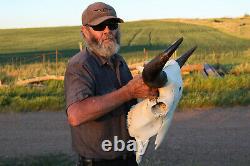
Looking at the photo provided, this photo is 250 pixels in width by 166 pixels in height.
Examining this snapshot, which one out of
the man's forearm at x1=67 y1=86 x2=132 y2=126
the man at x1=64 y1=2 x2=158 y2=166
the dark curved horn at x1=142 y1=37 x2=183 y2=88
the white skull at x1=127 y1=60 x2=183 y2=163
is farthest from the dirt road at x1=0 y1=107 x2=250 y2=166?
the dark curved horn at x1=142 y1=37 x2=183 y2=88

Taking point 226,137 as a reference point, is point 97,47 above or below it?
above

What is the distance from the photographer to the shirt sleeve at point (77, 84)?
283cm

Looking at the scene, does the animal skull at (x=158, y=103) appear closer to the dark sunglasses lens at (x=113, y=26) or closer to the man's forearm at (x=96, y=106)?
the man's forearm at (x=96, y=106)

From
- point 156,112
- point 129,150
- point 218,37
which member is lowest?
point 218,37

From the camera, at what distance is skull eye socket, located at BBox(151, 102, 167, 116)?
9.12ft

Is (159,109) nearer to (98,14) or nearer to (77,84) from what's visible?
(77,84)

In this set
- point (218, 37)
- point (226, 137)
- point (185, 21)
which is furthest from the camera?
point (185, 21)

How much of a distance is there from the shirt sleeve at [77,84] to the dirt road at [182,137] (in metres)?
4.49

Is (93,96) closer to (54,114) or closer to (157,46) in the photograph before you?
(54,114)

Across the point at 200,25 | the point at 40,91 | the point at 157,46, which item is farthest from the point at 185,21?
the point at 40,91

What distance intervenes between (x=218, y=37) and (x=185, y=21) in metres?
21.3

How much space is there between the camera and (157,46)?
43875 mm

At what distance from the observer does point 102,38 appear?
309cm

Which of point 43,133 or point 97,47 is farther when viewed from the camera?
point 43,133
